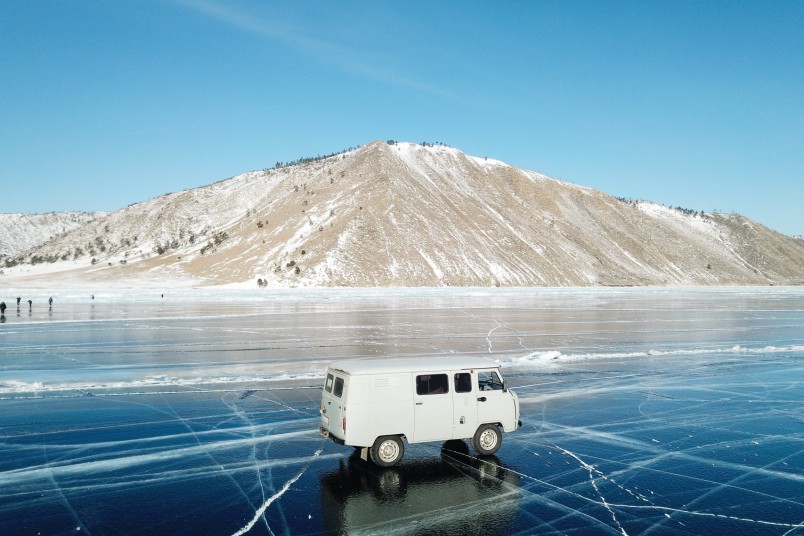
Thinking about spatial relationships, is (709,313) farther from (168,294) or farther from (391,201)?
(391,201)

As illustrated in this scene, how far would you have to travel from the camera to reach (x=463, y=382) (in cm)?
1323

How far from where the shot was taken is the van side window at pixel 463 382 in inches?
518

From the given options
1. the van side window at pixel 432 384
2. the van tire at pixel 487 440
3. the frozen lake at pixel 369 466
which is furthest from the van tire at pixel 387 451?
the van tire at pixel 487 440

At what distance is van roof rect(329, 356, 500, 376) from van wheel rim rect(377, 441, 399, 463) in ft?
5.03

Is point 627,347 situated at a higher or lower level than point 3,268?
lower

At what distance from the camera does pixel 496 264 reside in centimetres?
10962

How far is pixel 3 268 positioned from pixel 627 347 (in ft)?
423

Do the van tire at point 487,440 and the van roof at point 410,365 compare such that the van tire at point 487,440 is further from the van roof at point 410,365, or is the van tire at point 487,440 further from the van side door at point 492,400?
the van roof at point 410,365

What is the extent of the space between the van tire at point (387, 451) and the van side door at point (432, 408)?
37cm

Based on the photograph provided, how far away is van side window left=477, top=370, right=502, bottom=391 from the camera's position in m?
13.5

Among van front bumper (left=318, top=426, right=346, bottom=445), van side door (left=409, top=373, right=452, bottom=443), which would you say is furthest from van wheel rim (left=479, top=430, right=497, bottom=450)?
van front bumper (left=318, top=426, right=346, bottom=445)

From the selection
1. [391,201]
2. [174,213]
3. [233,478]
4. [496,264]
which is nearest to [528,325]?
[233,478]

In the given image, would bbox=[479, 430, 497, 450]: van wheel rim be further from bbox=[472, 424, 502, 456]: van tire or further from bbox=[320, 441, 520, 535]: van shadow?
bbox=[320, 441, 520, 535]: van shadow

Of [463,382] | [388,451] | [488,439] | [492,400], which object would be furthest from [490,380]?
[388,451]
